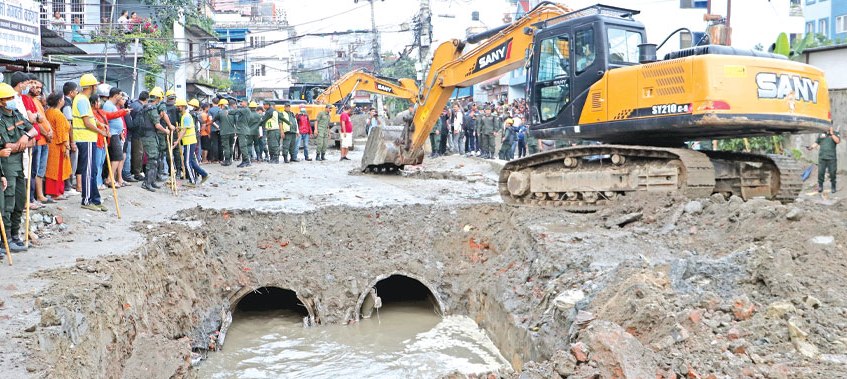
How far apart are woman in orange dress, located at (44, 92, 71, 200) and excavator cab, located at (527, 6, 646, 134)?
686 cm

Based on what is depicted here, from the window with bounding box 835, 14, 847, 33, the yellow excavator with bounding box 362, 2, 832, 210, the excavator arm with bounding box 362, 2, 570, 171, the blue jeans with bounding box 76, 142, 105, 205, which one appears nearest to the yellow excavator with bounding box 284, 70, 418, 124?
the excavator arm with bounding box 362, 2, 570, 171

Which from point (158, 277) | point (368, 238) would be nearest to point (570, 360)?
point (158, 277)

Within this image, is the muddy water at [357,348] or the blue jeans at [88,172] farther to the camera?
the blue jeans at [88,172]

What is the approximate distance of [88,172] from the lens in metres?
10.4

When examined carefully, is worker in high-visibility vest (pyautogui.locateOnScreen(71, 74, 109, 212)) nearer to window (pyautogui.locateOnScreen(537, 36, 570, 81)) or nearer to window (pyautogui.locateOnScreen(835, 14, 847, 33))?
window (pyautogui.locateOnScreen(537, 36, 570, 81))

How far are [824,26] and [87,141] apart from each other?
41.7 m

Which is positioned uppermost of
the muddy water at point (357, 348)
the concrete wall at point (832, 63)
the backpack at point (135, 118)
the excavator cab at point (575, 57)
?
the concrete wall at point (832, 63)

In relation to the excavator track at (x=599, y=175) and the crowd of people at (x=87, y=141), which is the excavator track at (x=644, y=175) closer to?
the excavator track at (x=599, y=175)

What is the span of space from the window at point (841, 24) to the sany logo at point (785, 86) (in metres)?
34.7

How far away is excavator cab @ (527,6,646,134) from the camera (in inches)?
432

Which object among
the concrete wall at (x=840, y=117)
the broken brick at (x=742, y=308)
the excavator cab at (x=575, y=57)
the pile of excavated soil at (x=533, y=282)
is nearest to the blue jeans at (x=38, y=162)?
the pile of excavated soil at (x=533, y=282)

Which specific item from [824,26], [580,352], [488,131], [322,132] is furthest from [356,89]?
[824,26]

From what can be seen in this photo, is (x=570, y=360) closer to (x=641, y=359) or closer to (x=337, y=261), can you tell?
(x=641, y=359)

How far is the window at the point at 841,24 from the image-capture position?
39688mm
